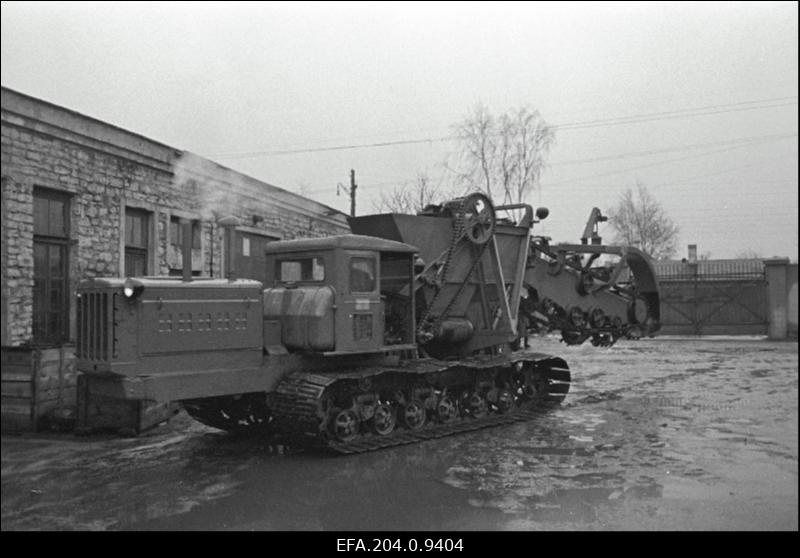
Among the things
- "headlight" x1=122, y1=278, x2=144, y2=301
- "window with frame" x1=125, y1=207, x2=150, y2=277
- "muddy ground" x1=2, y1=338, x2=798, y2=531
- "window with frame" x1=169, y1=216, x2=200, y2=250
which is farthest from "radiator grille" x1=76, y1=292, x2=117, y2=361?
"window with frame" x1=125, y1=207, x2=150, y2=277

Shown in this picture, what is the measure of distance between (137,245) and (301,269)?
3.34m

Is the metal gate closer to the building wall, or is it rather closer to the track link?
the track link

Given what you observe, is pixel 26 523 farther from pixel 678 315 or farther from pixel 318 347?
pixel 678 315

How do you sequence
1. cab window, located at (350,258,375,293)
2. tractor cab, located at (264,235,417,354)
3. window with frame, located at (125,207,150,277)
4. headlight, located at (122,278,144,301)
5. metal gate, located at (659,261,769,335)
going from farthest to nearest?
metal gate, located at (659,261,769,335), window with frame, located at (125,207,150,277), cab window, located at (350,258,375,293), tractor cab, located at (264,235,417,354), headlight, located at (122,278,144,301)

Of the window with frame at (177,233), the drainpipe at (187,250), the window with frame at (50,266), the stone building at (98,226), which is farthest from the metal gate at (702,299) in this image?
the window with frame at (50,266)

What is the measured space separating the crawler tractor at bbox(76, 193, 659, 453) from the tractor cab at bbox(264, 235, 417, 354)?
17 mm

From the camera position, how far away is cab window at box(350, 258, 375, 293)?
8227 mm

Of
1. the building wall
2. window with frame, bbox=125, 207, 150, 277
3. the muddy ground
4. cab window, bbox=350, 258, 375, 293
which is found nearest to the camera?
the muddy ground

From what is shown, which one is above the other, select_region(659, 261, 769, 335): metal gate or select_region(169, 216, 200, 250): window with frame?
select_region(169, 216, 200, 250): window with frame

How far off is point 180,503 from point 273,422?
8.02 feet

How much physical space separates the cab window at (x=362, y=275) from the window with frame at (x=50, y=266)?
344 cm

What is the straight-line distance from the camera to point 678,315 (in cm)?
2320

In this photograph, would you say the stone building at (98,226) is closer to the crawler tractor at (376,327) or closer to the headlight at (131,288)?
the headlight at (131,288)
